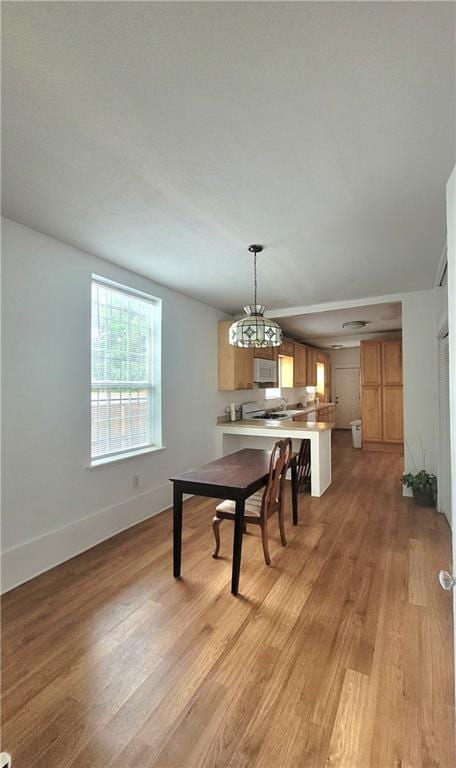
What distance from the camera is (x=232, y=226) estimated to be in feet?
7.79

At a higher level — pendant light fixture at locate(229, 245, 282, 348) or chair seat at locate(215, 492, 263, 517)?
pendant light fixture at locate(229, 245, 282, 348)

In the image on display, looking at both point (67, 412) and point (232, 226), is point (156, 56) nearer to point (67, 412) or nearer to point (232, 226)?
point (232, 226)

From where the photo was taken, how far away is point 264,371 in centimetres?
564

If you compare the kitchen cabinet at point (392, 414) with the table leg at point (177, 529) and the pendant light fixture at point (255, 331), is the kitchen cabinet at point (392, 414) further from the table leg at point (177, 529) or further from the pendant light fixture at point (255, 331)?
the table leg at point (177, 529)

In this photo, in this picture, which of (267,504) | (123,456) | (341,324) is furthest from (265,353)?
(267,504)

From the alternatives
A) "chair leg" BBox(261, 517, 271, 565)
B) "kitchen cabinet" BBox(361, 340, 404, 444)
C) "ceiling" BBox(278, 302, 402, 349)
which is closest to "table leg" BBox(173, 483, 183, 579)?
"chair leg" BBox(261, 517, 271, 565)

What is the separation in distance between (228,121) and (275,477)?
2.20 m

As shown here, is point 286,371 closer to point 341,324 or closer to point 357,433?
point 341,324

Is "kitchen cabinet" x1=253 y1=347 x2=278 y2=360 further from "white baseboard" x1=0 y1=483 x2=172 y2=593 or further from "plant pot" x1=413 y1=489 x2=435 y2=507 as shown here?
"plant pot" x1=413 y1=489 x2=435 y2=507

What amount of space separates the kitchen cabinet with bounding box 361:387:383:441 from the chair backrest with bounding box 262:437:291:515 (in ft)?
15.6

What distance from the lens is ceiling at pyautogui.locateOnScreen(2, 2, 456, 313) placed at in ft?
3.45

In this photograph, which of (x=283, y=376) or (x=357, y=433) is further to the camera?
(x=357, y=433)

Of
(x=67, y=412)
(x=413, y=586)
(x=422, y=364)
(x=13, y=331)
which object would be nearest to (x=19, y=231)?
→ (x=13, y=331)

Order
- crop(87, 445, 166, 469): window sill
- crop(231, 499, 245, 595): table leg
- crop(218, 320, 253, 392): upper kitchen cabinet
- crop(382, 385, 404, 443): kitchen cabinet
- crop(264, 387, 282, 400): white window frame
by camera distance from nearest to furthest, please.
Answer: crop(231, 499, 245, 595): table leg
crop(87, 445, 166, 469): window sill
crop(218, 320, 253, 392): upper kitchen cabinet
crop(264, 387, 282, 400): white window frame
crop(382, 385, 404, 443): kitchen cabinet
